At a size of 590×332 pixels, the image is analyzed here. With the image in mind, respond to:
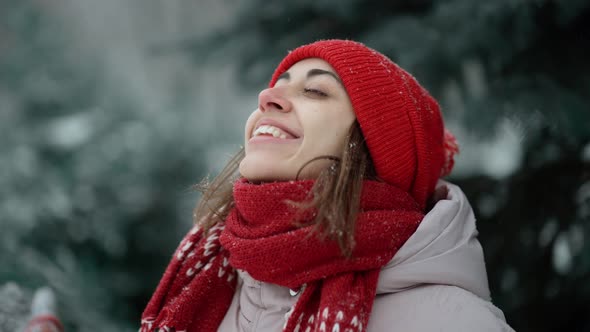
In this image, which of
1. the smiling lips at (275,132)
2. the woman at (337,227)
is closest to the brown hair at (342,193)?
the woman at (337,227)

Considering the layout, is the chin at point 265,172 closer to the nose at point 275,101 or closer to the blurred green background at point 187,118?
the nose at point 275,101

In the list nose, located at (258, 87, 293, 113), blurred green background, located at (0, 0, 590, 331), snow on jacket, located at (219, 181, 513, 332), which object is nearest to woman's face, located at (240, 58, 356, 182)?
nose, located at (258, 87, 293, 113)

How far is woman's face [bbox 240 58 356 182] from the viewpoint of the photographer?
1.29 metres

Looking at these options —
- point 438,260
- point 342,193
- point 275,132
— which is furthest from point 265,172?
point 438,260

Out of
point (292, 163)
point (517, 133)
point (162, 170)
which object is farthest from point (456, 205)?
point (162, 170)

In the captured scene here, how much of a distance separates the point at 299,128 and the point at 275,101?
0.12m

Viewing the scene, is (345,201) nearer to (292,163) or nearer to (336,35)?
(292,163)

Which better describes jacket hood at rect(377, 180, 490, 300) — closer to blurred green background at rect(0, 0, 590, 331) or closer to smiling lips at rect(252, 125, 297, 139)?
smiling lips at rect(252, 125, 297, 139)

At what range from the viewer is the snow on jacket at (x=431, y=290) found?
3.53 ft

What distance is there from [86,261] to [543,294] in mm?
2241

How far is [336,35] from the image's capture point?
2195mm

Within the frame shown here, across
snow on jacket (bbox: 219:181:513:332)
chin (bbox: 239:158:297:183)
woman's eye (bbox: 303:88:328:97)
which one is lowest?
snow on jacket (bbox: 219:181:513:332)

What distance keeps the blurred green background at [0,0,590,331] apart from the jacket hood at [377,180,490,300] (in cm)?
85

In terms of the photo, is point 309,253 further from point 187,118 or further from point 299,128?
point 187,118
